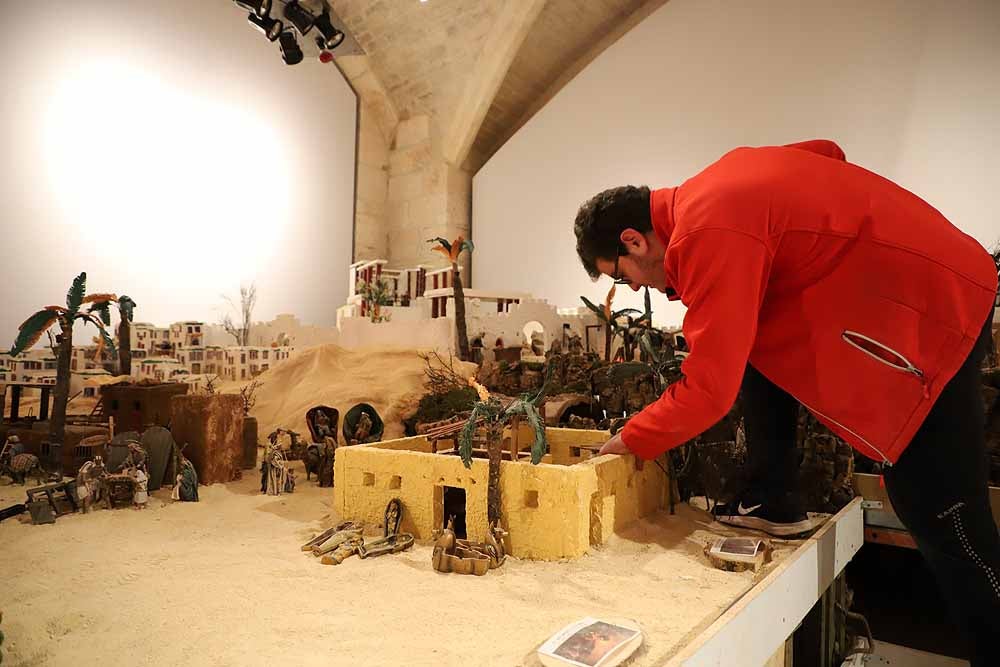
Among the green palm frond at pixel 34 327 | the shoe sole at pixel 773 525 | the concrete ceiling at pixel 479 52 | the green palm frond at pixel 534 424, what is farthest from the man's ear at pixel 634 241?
the concrete ceiling at pixel 479 52

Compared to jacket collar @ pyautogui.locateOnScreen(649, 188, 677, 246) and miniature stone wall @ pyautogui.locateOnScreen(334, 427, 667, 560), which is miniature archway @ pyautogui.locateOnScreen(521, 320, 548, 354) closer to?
miniature stone wall @ pyautogui.locateOnScreen(334, 427, 667, 560)

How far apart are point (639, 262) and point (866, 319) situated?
0.68 metres

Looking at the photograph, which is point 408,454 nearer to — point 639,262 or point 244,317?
point 639,262

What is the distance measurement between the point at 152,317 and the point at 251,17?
2.84 meters

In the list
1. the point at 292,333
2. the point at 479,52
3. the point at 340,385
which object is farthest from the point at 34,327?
the point at 479,52

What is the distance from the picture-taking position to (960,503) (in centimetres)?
171

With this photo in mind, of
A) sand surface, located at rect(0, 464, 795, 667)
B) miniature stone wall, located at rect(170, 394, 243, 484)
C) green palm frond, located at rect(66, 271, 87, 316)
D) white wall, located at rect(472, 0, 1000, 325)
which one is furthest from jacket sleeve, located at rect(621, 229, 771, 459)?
white wall, located at rect(472, 0, 1000, 325)

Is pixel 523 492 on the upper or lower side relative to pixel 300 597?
upper

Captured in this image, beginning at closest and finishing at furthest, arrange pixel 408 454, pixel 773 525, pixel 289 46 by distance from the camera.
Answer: pixel 773 525
pixel 408 454
pixel 289 46

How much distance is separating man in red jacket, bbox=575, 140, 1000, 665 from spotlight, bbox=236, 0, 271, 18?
4750 millimetres

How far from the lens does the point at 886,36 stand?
215 inches

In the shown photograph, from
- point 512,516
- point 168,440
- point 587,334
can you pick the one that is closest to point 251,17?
point 168,440

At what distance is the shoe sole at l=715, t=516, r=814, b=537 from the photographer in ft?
8.50

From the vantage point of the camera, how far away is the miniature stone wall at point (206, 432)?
3844 mm
